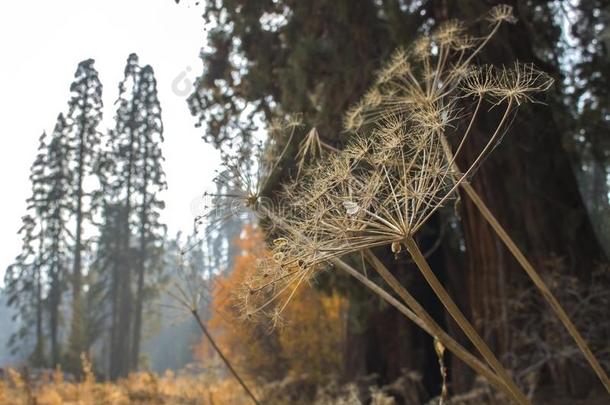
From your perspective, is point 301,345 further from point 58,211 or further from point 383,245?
point 383,245

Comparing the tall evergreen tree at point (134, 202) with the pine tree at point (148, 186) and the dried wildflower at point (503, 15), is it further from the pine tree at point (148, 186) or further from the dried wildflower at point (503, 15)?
Answer: the dried wildflower at point (503, 15)

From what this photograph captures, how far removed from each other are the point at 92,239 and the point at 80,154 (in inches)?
96.7

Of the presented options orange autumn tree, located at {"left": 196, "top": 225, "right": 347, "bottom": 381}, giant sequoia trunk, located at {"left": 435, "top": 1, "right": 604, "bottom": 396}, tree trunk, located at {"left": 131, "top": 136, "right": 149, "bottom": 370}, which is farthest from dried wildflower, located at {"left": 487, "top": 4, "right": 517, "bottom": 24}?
orange autumn tree, located at {"left": 196, "top": 225, "right": 347, "bottom": 381}

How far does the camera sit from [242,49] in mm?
10531

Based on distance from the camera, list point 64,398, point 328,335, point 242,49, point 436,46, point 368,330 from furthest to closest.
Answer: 1. point 328,335
2. point 368,330
3. point 242,49
4. point 64,398
5. point 436,46

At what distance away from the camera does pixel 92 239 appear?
12828mm

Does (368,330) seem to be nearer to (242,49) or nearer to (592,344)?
(592,344)

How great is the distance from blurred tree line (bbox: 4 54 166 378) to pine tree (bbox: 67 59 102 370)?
0.7 inches

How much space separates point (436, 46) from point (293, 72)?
3.15 meters

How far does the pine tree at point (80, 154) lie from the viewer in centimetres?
755

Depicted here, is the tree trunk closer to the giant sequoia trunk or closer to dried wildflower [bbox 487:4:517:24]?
the giant sequoia trunk

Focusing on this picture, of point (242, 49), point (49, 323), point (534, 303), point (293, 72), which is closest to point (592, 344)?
point (534, 303)

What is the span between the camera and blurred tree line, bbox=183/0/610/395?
820cm

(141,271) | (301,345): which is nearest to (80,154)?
(141,271)
